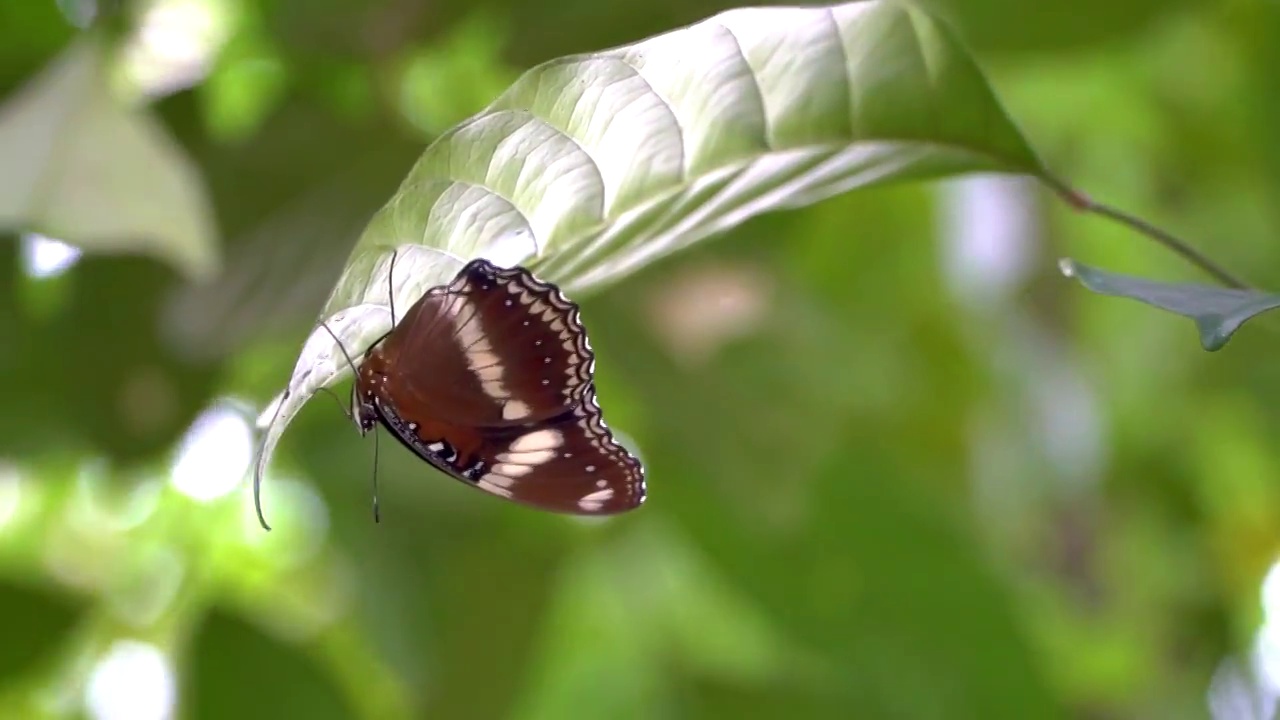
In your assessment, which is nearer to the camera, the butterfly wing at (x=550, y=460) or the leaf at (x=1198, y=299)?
the leaf at (x=1198, y=299)

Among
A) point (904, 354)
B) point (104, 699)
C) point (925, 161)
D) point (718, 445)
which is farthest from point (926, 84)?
point (104, 699)

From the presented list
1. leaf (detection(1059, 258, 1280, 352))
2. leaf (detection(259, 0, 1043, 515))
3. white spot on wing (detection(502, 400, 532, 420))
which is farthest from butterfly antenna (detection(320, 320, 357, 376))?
leaf (detection(1059, 258, 1280, 352))

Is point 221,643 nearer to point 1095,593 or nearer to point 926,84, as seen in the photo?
point 926,84

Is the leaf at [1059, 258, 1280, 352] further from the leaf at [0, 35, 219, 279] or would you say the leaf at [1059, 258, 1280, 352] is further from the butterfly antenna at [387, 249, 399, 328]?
the leaf at [0, 35, 219, 279]

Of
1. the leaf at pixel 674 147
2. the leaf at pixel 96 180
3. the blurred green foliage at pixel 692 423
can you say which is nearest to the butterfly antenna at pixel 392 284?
the leaf at pixel 674 147

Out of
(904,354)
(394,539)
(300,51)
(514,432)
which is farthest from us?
(904,354)

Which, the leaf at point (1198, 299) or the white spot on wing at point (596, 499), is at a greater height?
the leaf at point (1198, 299)

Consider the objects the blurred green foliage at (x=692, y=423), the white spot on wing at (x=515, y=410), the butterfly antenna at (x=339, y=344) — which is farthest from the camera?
the blurred green foliage at (x=692, y=423)

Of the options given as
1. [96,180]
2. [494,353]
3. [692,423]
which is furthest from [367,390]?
[692,423]

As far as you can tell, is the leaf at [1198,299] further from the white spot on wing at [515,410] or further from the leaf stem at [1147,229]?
the white spot on wing at [515,410]
